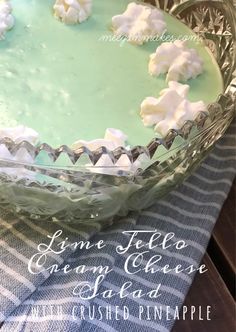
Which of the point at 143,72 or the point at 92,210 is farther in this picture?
the point at 143,72

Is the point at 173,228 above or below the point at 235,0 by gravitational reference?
below

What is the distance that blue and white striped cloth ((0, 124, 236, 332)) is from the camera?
2.16 ft

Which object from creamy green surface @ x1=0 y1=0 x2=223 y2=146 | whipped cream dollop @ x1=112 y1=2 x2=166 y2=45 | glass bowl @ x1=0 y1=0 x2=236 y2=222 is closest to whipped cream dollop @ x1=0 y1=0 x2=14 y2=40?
creamy green surface @ x1=0 y1=0 x2=223 y2=146

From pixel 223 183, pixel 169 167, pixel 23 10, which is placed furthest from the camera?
A: pixel 23 10

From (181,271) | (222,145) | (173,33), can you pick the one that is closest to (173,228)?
(181,271)

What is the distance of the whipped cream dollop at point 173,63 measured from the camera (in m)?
0.85

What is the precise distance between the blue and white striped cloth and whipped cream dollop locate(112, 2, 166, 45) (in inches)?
9.3

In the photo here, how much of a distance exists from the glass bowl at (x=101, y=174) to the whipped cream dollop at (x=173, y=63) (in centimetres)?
13

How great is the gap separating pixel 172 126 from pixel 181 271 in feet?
0.57

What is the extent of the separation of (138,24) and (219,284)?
404 mm

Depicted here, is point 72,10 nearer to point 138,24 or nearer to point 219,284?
point 138,24

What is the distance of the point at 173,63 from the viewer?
86 cm

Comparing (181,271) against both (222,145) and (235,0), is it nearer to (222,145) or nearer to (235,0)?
(222,145)

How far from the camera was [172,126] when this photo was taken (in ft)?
2.49
